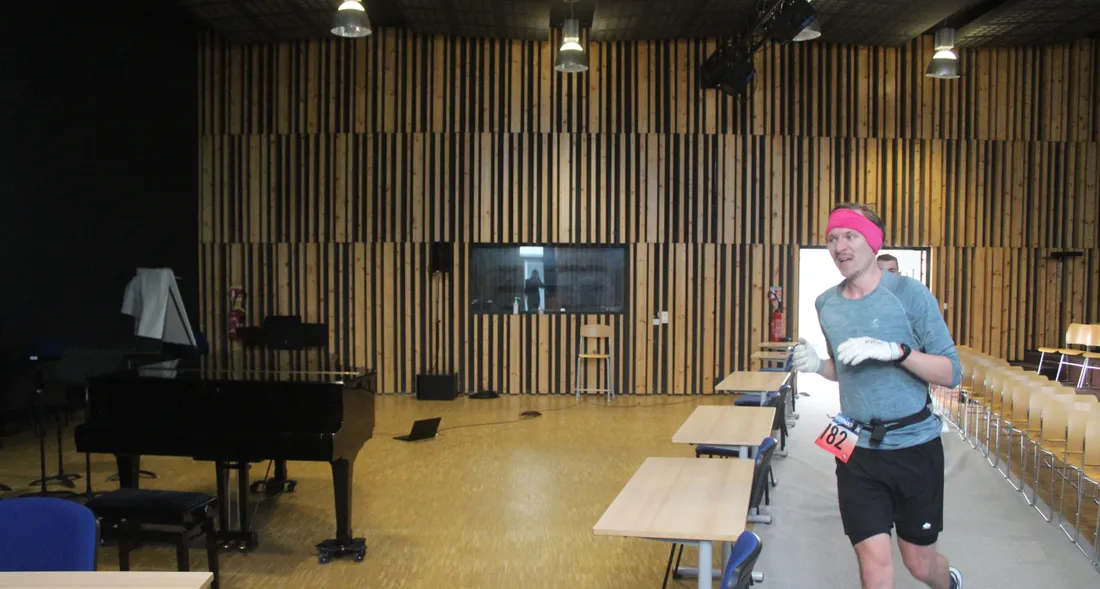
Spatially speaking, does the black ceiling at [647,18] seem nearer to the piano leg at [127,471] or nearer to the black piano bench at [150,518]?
the piano leg at [127,471]

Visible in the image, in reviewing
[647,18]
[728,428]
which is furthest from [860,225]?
[647,18]

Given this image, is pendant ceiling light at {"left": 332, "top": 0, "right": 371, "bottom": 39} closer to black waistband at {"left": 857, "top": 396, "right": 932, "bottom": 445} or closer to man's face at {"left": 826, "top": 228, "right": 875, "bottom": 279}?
man's face at {"left": 826, "top": 228, "right": 875, "bottom": 279}

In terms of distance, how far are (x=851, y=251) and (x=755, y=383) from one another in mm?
4190

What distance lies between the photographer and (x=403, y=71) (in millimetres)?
12266

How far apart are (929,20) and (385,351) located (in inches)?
324

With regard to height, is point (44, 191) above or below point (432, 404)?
above

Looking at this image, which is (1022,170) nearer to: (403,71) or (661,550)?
(403,71)

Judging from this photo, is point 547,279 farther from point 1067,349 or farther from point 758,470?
point 758,470

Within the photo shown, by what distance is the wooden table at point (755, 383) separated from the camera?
6742 mm

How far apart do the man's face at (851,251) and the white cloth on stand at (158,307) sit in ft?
20.6

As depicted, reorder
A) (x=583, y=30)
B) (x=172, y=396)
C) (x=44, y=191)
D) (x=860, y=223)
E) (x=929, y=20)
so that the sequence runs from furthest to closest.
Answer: (x=583, y=30) < (x=929, y=20) < (x=44, y=191) < (x=172, y=396) < (x=860, y=223)

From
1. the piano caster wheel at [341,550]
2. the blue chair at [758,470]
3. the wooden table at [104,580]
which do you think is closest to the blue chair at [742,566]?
the blue chair at [758,470]

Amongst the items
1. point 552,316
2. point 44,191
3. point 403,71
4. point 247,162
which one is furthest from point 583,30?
point 44,191

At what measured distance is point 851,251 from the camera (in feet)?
9.80
